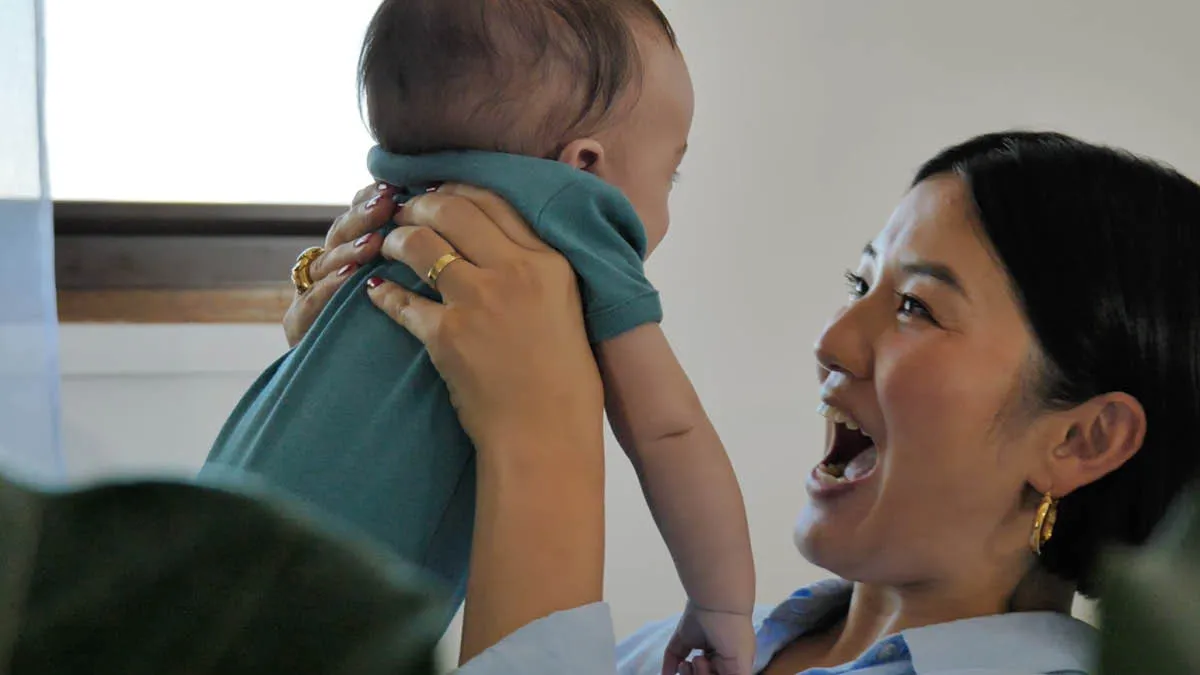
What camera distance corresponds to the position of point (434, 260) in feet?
2.59

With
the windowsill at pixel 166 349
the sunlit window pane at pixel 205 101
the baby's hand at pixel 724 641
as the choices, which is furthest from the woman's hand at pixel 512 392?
the sunlit window pane at pixel 205 101

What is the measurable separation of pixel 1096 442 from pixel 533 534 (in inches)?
22.8

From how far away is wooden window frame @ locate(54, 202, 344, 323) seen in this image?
1.54 m

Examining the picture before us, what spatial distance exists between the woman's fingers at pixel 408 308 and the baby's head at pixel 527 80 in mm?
107

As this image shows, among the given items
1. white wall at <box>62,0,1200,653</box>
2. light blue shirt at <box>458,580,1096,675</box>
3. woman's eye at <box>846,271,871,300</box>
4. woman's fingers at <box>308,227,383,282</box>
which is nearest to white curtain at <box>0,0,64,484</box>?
light blue shirt at <box>458,580,1096,675</box>

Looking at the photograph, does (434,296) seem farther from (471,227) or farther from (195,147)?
(195,147)

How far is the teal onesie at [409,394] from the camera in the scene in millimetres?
761

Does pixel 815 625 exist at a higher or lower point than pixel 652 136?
lower

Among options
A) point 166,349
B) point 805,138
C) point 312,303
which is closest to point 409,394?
point 312,303

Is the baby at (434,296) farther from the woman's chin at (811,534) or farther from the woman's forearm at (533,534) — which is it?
the woman's chin at (811,534)

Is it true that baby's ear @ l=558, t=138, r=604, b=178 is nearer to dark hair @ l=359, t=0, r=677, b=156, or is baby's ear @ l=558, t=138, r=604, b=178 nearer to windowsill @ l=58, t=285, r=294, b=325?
dark hair @ l=359, t=0, r=677, b=156

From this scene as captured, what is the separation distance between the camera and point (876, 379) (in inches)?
42.0

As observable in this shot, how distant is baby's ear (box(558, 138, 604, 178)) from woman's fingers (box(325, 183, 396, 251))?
148mm

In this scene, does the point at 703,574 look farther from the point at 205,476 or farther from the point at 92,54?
the point at 92,54
